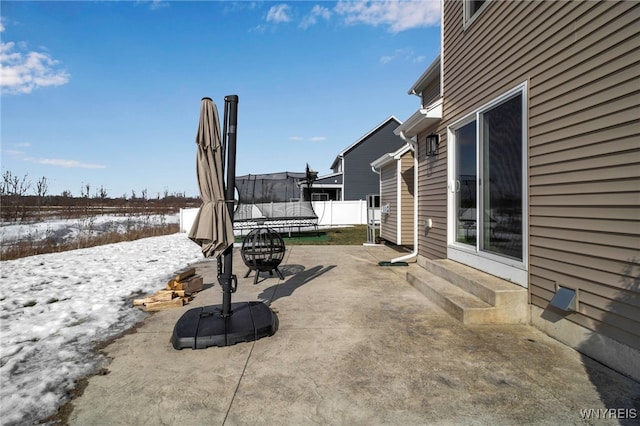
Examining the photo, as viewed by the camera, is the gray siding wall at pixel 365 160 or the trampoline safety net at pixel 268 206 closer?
the trampoline safety net at pixel 268 206

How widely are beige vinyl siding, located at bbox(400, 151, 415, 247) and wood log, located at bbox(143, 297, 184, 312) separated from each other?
233 inches

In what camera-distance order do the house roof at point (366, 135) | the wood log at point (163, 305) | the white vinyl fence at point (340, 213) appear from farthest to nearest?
the house roof at point (366, 135) < the white vinyl fence at point (340, 213) < the wood log at point (163, 305)

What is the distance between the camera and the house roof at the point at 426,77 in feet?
22.8

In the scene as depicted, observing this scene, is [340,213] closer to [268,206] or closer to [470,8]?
[268,206]

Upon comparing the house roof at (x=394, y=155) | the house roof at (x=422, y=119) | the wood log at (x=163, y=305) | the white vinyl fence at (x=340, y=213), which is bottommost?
the wood log at (x=163, y=305)

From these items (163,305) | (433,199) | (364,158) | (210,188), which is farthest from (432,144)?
(364,158)

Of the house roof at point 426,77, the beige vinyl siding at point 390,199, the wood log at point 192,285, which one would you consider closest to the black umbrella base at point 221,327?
the wood log at point 192,285

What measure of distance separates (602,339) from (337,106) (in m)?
13.6

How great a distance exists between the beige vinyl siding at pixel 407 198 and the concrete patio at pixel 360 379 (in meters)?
5.12

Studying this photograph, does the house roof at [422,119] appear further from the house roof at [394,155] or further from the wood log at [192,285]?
the wood log at [192,285]

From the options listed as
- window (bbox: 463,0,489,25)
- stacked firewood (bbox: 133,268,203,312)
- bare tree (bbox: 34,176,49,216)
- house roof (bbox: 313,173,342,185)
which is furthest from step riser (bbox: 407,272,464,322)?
house roof (bbox: 313,173,342,185)

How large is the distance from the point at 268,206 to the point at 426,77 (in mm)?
7229

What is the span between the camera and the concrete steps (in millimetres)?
3229

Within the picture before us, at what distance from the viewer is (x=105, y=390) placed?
2.15 metres
